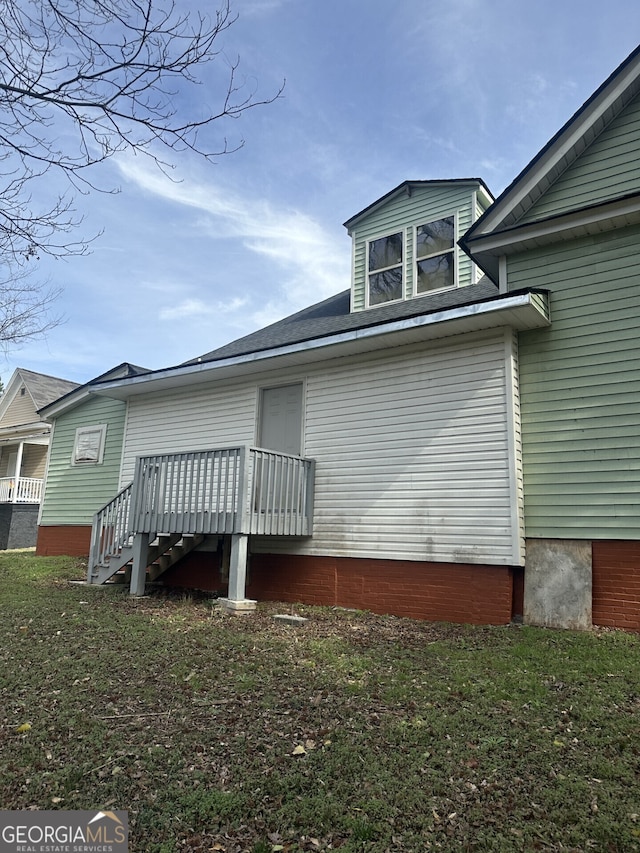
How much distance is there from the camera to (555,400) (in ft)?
26.1

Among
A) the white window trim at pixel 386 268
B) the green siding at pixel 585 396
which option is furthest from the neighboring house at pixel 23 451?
the green siding at pixel 585 396

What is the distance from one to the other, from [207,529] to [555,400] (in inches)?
212

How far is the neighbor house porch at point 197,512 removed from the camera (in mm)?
8766

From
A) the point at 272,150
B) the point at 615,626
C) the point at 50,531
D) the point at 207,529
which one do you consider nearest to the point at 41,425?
the point at 50,531

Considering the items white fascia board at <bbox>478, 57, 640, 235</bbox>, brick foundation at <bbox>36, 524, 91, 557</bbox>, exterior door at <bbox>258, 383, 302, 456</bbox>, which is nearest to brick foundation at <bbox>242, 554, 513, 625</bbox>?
exterior door at <bbox>258, 383, 302, 456</bbox>

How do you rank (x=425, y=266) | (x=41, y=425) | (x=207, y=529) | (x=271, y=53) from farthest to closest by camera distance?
(x=41, y=425), (x=425, y=266), (x=207, y=529), (x=271, y=53)

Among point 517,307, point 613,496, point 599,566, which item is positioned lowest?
point 599,566

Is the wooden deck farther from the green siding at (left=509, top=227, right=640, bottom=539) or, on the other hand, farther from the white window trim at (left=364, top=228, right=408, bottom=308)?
the white window trim at (left=364, top=228, right=408, bottom=308)

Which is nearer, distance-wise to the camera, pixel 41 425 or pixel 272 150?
pixel 272 150

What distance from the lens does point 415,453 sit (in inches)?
349

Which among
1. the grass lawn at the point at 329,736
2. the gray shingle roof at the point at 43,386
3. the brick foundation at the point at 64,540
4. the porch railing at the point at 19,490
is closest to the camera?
the grass lawn at the point at 329,736

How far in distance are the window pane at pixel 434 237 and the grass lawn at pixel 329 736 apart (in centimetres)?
733

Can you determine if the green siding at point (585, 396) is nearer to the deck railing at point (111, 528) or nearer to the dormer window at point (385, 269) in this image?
the dormer window at point (385, 269)

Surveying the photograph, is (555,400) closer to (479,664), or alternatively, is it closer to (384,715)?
(479,664)
